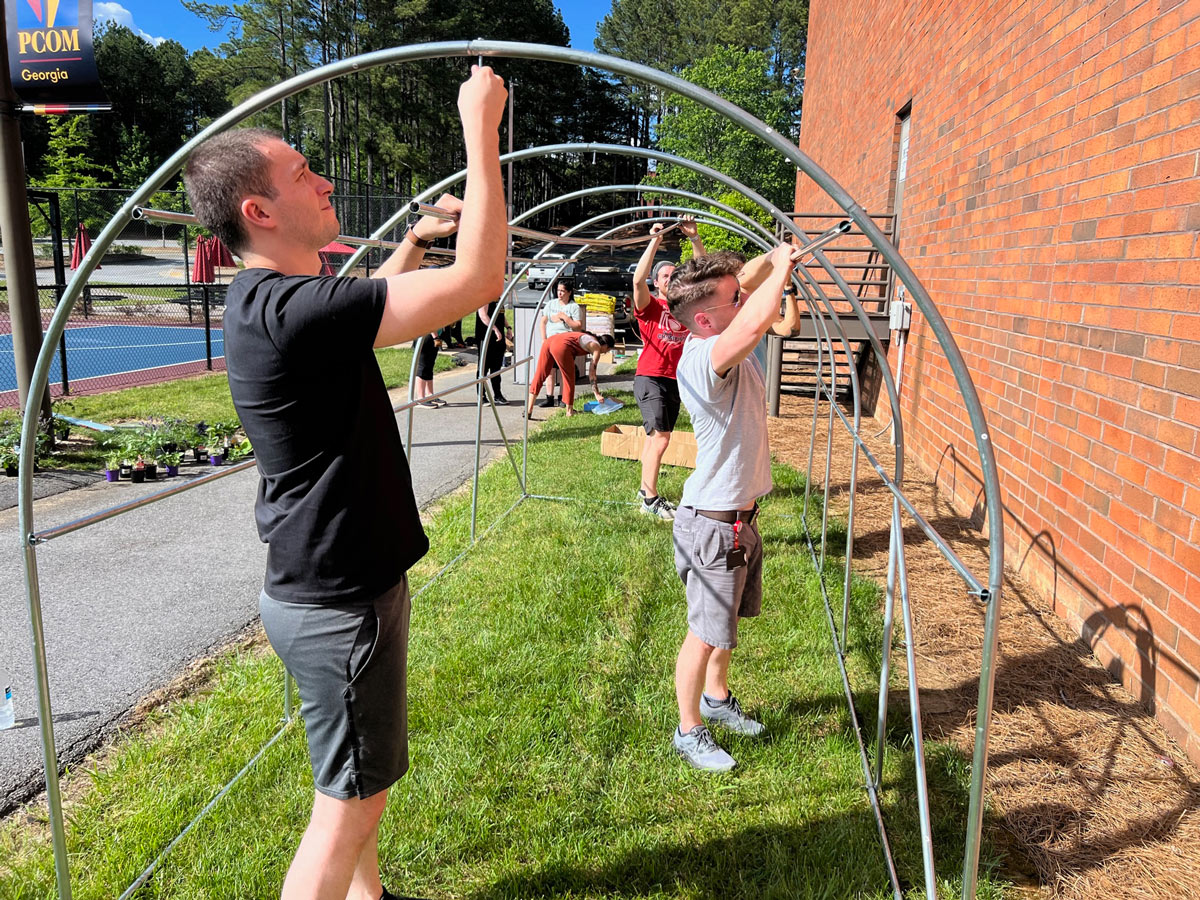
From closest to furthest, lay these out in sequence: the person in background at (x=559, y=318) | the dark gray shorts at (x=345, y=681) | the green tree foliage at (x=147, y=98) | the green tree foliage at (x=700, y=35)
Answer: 1. the dark gray shorts at (x=345, y=681)
2. the person in background at (x=559, y=318)
3. the green tree foliage at (x=147, y=98)
4. the green tree foliage at (x=700, y=35)

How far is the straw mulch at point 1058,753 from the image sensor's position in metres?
2.37

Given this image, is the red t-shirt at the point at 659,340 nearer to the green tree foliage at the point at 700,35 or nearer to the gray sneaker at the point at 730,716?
the gray sneaker at the point at 730,716

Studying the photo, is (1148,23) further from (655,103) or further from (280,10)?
(655,103)

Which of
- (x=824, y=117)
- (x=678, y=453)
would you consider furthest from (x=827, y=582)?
(x=824, y=117)

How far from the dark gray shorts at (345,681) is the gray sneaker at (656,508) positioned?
4.27 m

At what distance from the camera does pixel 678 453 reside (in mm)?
7488

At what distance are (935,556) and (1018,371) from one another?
51.8 inches

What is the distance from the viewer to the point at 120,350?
50.1ft

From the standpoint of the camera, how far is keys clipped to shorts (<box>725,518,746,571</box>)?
275 cm

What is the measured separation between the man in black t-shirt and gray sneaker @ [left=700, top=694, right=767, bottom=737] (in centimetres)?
160

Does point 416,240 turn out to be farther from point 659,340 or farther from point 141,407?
point 141,407

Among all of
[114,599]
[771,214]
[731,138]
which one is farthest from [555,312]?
[731,138]

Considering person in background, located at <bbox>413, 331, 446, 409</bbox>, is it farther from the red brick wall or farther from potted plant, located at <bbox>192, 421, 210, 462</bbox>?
the red brick wall

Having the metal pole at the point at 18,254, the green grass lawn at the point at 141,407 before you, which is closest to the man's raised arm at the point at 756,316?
the metal pole at the point at 18,254
